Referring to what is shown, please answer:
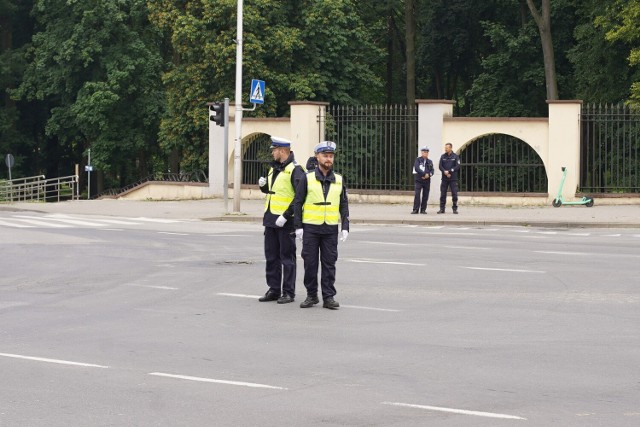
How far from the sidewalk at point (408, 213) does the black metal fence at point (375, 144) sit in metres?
1.78

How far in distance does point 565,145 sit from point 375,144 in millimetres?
5763

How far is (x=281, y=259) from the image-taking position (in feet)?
47.1

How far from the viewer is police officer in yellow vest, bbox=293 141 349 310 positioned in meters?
13.7

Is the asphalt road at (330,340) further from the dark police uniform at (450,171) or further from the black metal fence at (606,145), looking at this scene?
the black metal fence at (606,145)

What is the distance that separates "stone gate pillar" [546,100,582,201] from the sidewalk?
3.01ft

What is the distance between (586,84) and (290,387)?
4329 centimetres

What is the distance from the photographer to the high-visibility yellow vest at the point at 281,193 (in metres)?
14.3

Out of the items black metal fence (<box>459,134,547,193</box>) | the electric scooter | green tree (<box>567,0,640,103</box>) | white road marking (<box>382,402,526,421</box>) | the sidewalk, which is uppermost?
green tree (<box>567,0,640,103</box>)

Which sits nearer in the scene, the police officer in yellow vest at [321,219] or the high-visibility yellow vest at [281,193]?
the police officer in yellow vest at [321,219]

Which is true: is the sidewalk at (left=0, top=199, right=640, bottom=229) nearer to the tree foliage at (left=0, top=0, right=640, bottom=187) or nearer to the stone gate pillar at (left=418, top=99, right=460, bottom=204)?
the stone gate pillar at (left=418, top=99, right=460, bottom=204)

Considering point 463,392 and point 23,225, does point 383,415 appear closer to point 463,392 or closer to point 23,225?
point 463,392

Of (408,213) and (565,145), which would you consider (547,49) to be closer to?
(565,145)

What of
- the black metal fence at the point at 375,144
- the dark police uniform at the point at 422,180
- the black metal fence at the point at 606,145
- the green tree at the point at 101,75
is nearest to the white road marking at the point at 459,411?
the dark police uniform at the point at 422,180

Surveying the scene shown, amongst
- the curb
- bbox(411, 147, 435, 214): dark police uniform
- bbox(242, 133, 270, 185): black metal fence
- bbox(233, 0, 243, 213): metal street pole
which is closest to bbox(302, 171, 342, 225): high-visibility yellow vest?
the curb
